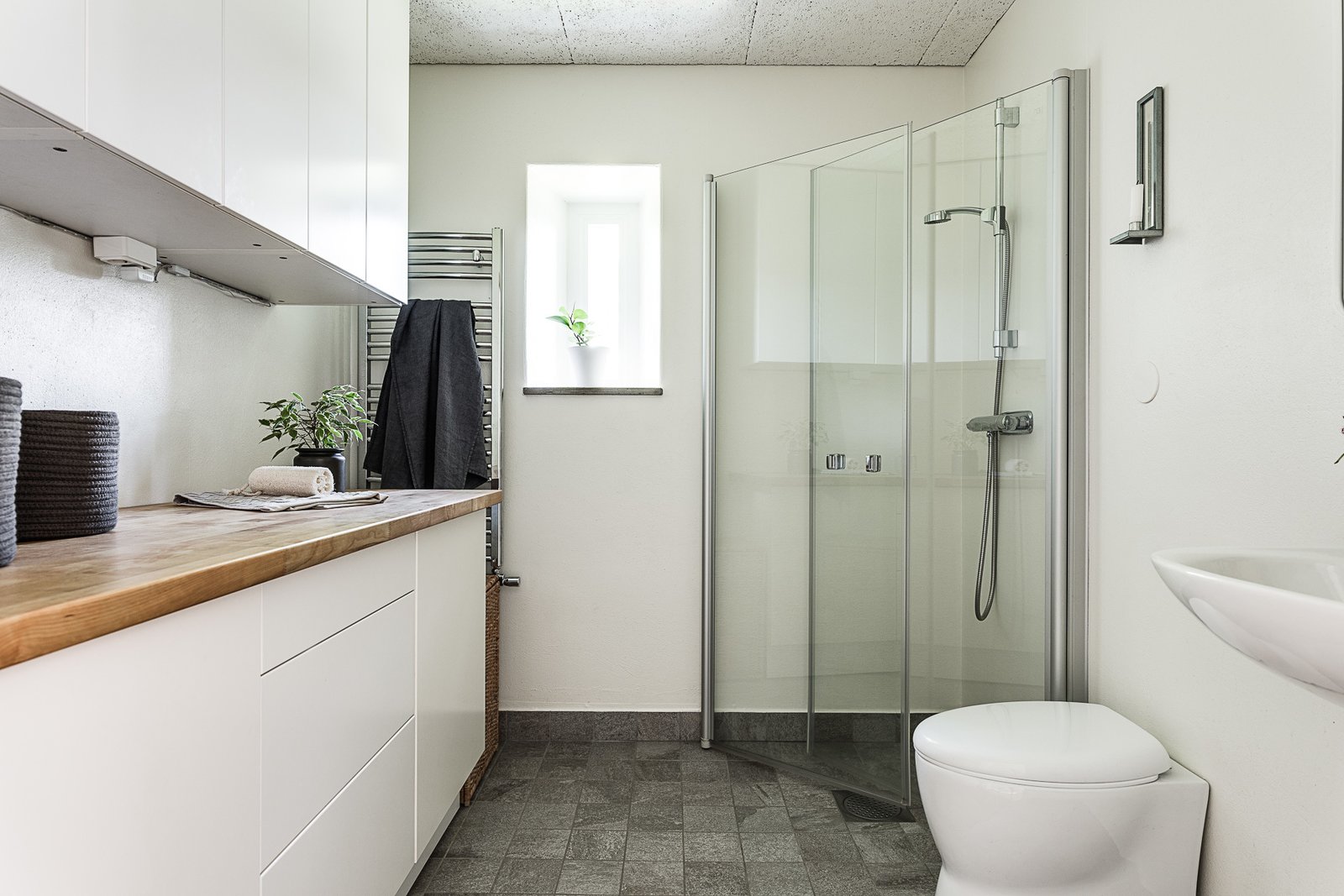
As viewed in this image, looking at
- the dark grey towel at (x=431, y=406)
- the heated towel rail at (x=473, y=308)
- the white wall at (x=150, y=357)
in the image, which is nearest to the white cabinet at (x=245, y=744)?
the white wall at (x=150, y=357)

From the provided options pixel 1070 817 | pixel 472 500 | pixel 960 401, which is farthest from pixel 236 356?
pixel 1070 817

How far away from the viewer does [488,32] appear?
2668mm

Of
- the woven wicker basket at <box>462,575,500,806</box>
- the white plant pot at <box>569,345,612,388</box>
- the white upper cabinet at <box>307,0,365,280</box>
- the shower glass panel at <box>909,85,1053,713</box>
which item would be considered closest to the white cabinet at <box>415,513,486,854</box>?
the woven wicker basket at <box>462,575,500,806</box>

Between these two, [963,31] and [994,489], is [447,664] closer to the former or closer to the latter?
[994,489]

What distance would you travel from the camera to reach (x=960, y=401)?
224 centimetres

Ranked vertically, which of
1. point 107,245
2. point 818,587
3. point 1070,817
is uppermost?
point 107,245

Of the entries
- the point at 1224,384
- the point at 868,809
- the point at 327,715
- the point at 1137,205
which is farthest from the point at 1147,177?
the point at 327,715

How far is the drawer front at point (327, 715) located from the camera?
43.2 inches

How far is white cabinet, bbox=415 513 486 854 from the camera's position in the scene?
1771mm

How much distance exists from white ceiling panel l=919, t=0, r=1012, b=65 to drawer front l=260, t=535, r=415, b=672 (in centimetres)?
225

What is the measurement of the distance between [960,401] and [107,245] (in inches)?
77.9

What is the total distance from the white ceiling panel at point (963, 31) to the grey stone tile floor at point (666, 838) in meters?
2.35

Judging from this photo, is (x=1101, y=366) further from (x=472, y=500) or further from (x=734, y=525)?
(x=472, y=500)

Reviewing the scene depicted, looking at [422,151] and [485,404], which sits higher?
[422,151]
